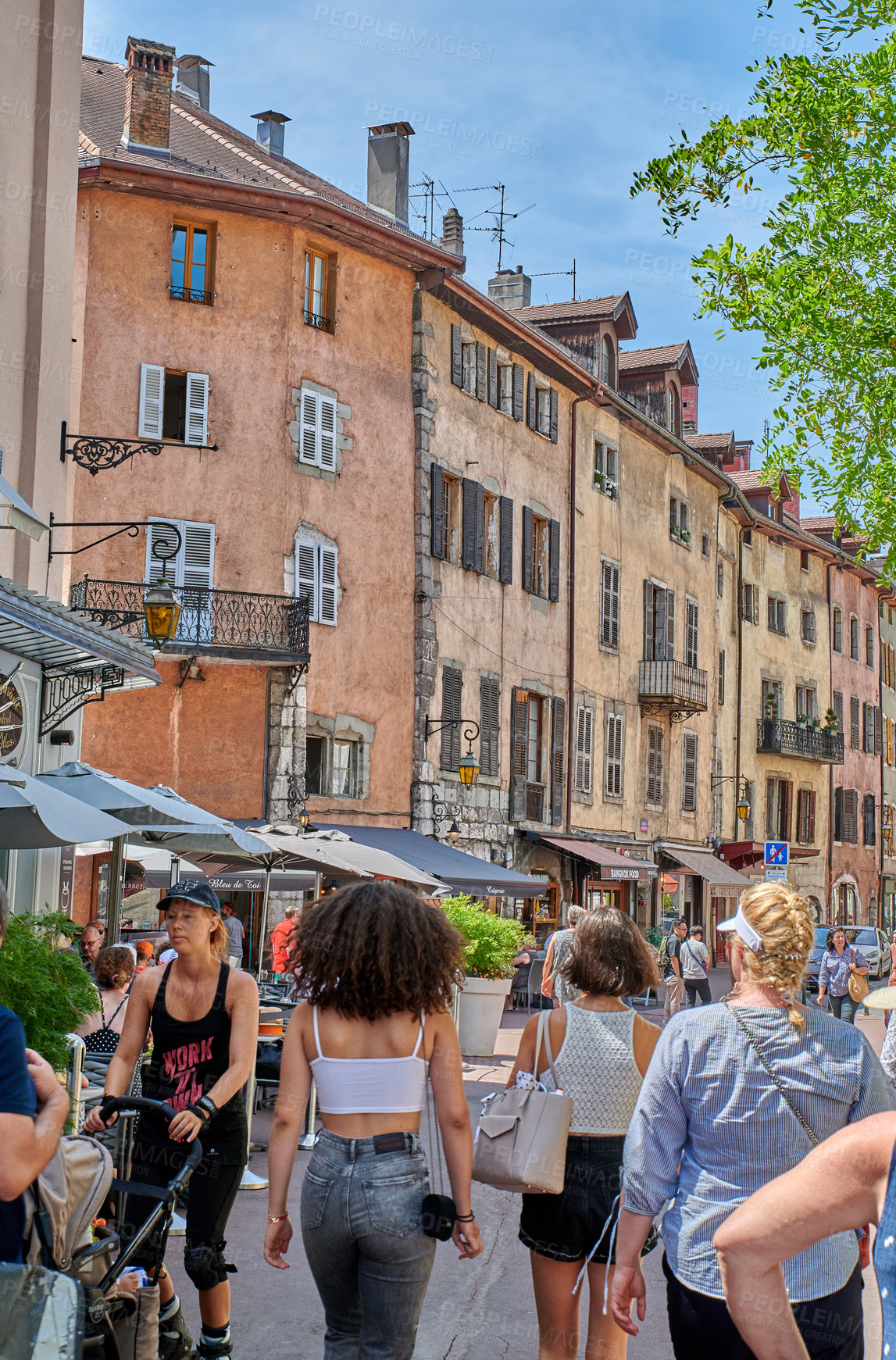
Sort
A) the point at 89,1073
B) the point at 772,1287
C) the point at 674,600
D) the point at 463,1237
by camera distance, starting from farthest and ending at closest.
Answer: the point at 674,600 → the point at 89,1073 → the point at 463,1237 → the point at 772,1287

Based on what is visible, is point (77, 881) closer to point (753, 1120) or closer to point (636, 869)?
point (636, 869)

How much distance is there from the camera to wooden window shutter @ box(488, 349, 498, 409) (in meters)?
28.4

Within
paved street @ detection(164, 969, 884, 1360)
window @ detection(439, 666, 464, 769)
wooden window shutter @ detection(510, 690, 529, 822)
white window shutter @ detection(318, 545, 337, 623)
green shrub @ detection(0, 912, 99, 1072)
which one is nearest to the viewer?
green shrub @ detection(0, 912, 99, 1072)

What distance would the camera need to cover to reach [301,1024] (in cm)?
402

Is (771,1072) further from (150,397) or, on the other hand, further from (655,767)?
(655,767)

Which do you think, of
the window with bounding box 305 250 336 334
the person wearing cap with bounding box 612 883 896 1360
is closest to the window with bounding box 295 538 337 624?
the window with bounding box 305 250 336 334

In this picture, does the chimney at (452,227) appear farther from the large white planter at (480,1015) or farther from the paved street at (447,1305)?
the paved street at (447,1305)

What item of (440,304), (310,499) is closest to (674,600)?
(440,304)

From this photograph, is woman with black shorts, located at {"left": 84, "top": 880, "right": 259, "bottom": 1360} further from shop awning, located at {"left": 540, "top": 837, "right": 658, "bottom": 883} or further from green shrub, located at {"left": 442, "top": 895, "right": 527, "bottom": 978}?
shop awning, located at {"left": 540, "top": 837, "right": 658, "bottom": 883}

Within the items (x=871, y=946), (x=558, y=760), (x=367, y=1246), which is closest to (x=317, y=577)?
(x=558, y=760)

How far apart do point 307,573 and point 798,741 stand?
76.8ft

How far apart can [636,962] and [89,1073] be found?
3721 millimetres

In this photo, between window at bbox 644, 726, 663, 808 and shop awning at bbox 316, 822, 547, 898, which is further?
window at bbox 644, 726, 663, 808

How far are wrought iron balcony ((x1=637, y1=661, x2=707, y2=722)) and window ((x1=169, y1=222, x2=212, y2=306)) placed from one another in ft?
48.5
